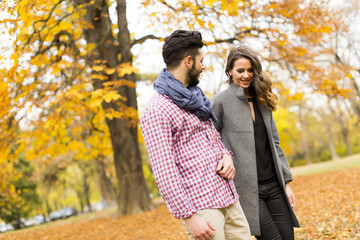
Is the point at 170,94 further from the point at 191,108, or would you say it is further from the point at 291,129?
the point at 291,129

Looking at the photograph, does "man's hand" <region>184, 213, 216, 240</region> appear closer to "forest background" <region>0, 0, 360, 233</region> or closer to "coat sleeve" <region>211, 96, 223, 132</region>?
"coat sleeve" <region>211, 96, 223, 132</region>

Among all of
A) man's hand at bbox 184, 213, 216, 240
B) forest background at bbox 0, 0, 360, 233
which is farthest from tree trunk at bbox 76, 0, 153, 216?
man's hand at bbox 184, 213, 216, 240

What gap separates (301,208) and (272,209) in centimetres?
551

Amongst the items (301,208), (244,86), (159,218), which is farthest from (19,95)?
(301,208)

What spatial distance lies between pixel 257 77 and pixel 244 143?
557mm

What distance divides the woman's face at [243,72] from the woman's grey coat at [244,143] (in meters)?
0.06

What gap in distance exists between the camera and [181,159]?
6.81 ft

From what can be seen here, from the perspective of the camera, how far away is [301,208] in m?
7.77

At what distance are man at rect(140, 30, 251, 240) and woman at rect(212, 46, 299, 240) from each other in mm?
421

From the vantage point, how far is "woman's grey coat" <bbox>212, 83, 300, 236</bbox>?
2.68 m

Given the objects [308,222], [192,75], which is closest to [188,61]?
[192,75]

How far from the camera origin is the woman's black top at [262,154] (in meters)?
2.79

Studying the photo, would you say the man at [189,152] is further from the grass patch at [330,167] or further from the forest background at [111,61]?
the grass patch at [330,167]

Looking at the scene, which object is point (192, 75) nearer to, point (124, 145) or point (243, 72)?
point (243, 72)
